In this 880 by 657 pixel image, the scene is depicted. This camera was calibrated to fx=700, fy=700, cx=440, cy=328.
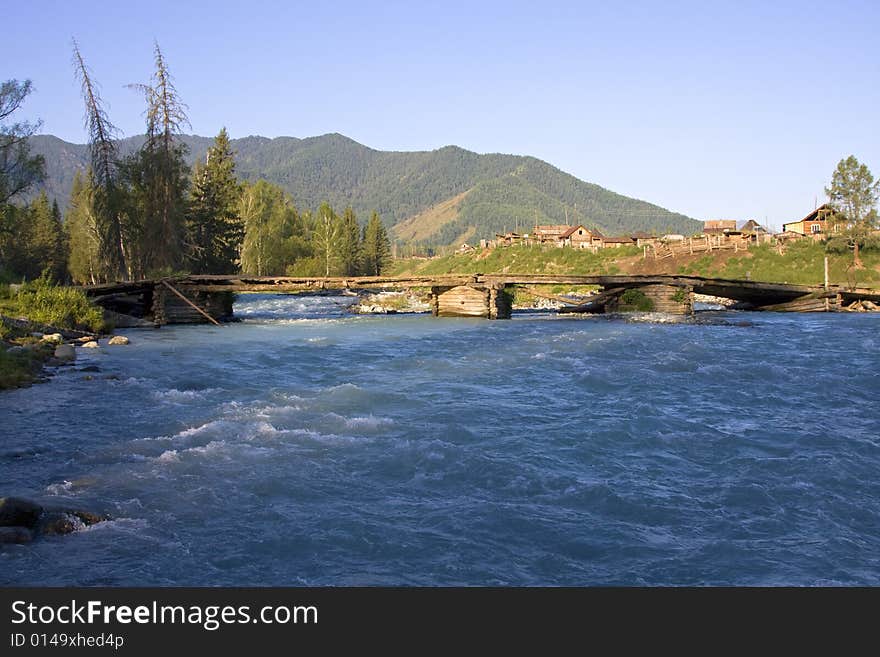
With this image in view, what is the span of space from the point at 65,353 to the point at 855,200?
62.7 metres

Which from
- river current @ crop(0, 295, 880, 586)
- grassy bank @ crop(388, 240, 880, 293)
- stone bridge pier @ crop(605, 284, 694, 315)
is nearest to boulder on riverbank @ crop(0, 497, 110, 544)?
Result: river current @ crop(0, 295, 880, 586)

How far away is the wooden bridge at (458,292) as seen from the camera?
36.2 meters

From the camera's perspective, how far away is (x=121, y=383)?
17312 millimetres

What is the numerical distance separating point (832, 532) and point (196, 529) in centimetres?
727

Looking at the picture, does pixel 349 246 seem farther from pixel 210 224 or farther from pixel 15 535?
pixel 15 535

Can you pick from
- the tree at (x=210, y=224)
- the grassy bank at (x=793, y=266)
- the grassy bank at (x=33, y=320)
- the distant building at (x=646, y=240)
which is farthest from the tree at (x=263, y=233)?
the grassy bank at (x=793, y=266)

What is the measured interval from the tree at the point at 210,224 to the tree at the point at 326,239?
105 feet

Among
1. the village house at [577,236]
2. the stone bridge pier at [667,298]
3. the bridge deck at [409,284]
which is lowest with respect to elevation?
the stone bridge pier at [667,298]

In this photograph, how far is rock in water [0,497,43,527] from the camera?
7570mm

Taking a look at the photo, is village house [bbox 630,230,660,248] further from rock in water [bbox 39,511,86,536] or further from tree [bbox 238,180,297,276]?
rock in water [bbox 39,511,86,536]

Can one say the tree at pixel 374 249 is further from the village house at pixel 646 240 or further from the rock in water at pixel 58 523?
the rock in water at pixel 58 523

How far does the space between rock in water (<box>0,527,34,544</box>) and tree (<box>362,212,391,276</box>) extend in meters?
110

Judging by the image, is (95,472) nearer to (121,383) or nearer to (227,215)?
(121,383)
